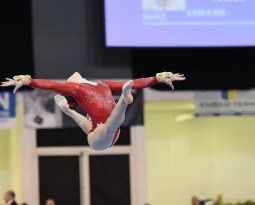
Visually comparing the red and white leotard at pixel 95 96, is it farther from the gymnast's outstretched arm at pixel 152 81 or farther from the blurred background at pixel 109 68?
the blurred background at pixel 109 68

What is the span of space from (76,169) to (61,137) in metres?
0.61

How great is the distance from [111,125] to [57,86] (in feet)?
1.84

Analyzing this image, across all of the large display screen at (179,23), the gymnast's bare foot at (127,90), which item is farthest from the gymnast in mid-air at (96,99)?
the large display screen at (179,23)

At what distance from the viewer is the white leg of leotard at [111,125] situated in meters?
5.64

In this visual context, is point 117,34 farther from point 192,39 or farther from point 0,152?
A: point 0,152

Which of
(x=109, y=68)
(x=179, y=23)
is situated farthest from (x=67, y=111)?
(x=109, y=68)

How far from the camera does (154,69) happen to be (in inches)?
461

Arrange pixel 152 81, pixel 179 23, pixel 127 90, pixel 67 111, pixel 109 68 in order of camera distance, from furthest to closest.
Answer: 1. pixel 109 68
2. pixel 179 23
3. pixel 67 111
4. pixel 152 81
5. pixel 127 90

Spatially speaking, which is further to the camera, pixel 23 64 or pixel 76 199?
pixel 76 199

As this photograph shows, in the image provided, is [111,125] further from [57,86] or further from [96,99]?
[57,86]

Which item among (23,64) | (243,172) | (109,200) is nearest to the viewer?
(23,64)

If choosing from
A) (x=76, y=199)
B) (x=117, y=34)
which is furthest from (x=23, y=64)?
(x=76, y=199)

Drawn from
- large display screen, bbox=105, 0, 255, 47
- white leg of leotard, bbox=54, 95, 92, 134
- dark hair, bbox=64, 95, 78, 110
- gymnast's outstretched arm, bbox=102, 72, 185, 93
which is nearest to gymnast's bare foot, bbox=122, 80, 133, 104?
gymnast's outstretched arm, bbox=102, 72, 185, 93

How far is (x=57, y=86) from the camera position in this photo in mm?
6020
